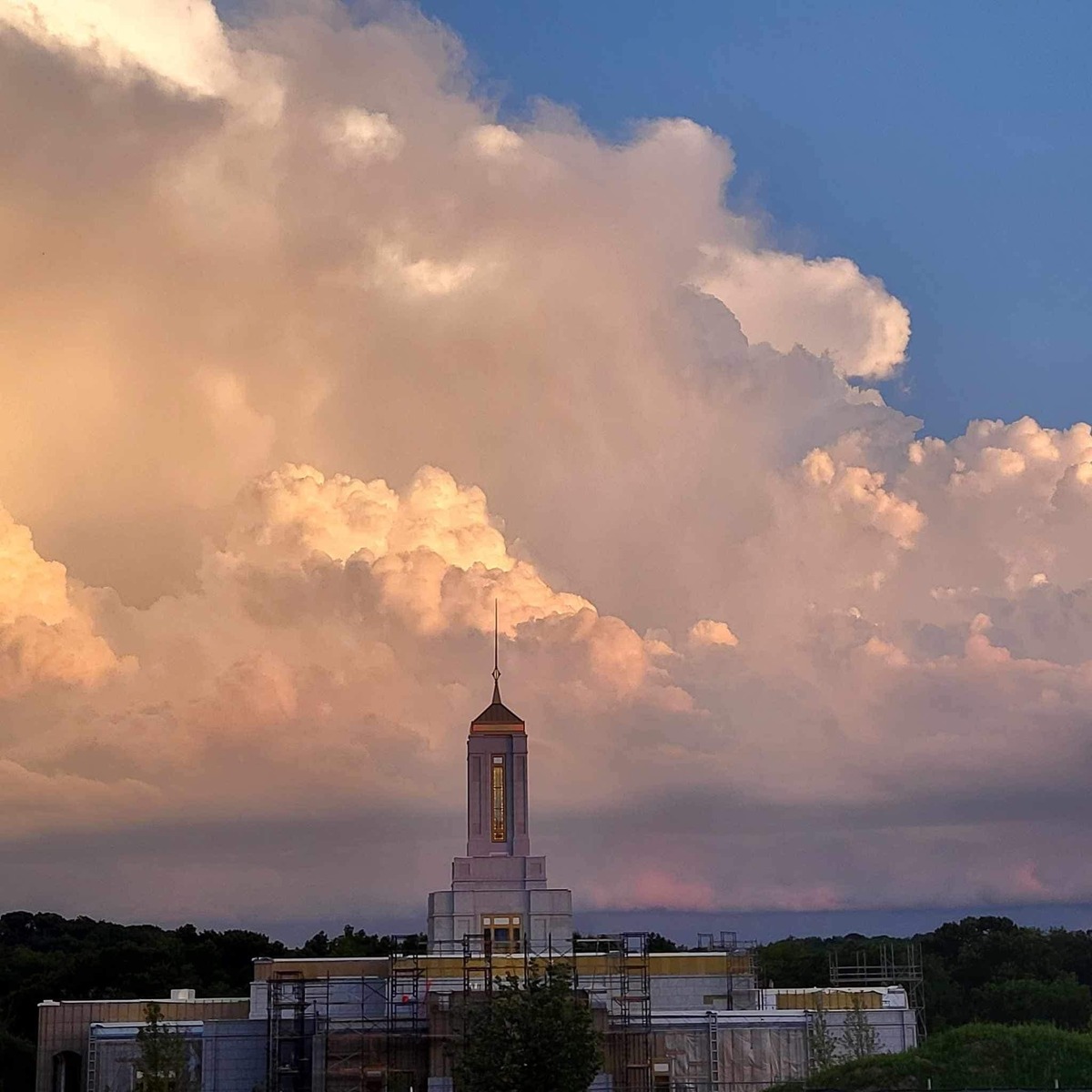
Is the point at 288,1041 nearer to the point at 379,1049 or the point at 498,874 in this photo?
the point at 379,1049

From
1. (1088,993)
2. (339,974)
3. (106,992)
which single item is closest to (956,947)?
(1088,993)

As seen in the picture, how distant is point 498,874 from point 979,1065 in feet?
95.4

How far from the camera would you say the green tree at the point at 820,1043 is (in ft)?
221

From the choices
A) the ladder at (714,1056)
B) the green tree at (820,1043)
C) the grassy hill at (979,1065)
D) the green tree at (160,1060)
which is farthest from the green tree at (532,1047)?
the ladder at (714,1056)

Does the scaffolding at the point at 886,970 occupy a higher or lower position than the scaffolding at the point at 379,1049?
higher

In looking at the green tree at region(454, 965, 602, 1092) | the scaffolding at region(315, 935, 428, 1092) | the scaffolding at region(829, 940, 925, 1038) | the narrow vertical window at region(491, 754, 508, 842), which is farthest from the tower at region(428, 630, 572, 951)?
the green tree at region(454, 965, 602, 1092)

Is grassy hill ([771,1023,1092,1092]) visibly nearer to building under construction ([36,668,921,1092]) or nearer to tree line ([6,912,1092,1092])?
building under construction ([36,668,921,1092])

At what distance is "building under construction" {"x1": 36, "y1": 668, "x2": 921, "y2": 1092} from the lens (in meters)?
69.2

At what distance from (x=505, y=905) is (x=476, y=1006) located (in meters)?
20.0

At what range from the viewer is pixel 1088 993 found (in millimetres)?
117812

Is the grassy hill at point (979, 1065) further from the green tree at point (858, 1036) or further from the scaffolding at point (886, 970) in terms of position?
the scaffolding at point (886, 970)

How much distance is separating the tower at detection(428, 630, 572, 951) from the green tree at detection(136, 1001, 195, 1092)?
53.7 ft

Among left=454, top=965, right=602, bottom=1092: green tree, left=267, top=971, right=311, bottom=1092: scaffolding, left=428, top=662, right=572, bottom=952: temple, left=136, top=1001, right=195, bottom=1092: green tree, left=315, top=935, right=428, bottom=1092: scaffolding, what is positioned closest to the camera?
left=454, top=965, right=602, bottom=1092: green tree

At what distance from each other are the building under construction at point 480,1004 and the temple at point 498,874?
6 cm
